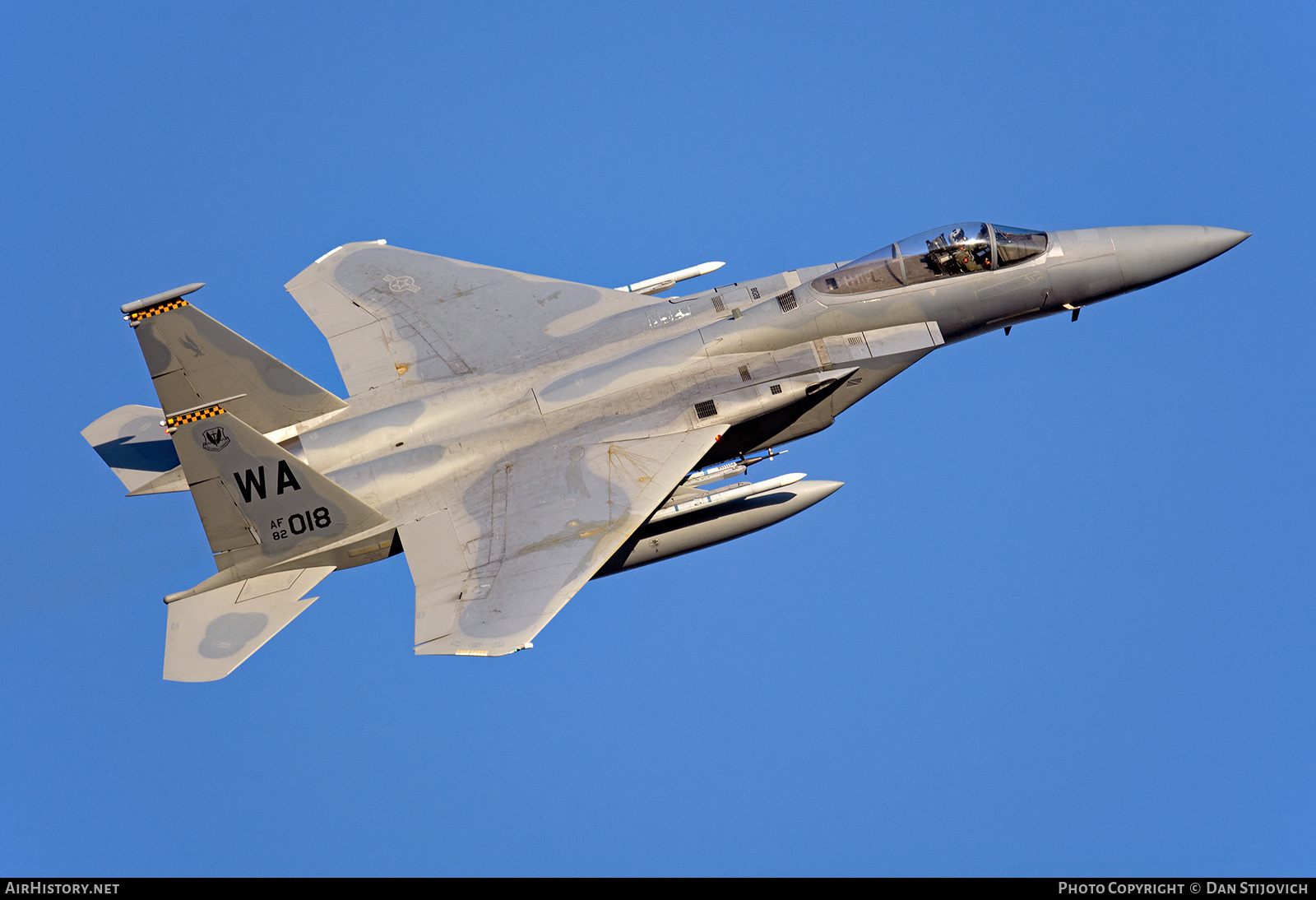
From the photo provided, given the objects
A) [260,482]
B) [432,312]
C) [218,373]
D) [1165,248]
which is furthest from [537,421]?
[1165,248]

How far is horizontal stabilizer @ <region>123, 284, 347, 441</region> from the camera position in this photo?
16422 mm

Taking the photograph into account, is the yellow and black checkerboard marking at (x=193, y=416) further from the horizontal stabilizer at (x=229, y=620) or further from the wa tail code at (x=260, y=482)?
the horizontal stabilizer at (x=229, y=620)

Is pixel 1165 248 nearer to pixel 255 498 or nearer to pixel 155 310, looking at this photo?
pixel 255 498

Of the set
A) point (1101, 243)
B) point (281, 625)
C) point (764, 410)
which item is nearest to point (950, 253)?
point (1101, 243)

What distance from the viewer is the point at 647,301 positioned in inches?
742

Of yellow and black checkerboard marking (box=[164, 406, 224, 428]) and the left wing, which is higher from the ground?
yellow and black checkerboard marking (box=[164, 406, 224, 428])

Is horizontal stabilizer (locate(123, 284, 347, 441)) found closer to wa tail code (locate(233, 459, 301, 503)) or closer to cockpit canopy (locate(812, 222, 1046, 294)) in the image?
wa tail code (locate(233, 459, 301, 503))

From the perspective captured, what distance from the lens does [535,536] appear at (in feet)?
54.4

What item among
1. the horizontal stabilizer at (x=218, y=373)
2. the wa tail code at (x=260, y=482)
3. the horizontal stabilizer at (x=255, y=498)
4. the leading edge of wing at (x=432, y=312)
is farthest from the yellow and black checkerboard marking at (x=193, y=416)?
the leading edge of wing at (x=432, y=312)

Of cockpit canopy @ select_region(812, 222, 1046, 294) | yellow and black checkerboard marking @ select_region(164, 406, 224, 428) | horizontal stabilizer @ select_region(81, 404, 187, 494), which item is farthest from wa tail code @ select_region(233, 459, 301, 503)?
cockpit canopy @ select_region(812, 222, 1046, 294)

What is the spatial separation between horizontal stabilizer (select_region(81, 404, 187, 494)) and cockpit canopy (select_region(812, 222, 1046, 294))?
983 cm

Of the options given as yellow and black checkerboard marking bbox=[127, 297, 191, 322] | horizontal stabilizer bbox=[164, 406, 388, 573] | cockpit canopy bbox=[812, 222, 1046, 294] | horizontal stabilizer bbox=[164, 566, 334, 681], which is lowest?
horizontal stabilizer bbox=[164, 566, 334, 681]

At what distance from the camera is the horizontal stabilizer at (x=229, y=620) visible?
53.5 feet
